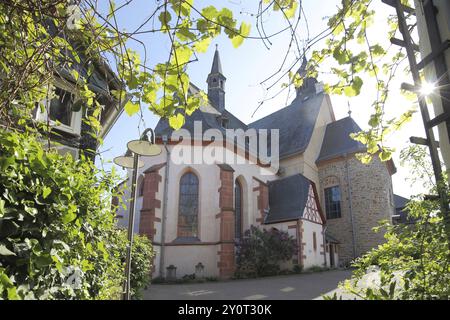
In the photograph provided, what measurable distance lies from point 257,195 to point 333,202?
299 inches

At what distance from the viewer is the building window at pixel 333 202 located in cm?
2383

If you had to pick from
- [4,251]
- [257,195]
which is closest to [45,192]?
[4,251]

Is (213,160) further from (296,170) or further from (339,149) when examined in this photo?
(339,149)

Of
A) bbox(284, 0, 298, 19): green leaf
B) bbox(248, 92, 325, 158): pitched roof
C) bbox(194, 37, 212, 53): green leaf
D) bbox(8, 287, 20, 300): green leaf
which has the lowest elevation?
bbox(8, 287, 20, 300): green leaf

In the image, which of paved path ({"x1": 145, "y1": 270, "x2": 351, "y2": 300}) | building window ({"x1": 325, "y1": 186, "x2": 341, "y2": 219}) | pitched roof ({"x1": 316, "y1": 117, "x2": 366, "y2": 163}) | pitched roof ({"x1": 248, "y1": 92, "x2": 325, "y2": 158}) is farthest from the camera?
pitched roof ({"x1": 248, "y1": 92, "x2": 325, "y2": 158})

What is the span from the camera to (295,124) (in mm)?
27016

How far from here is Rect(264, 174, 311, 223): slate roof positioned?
19094 millimetres

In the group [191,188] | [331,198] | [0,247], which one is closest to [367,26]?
[0,247]

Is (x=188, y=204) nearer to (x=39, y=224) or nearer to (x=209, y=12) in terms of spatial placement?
(x=39, y=224)

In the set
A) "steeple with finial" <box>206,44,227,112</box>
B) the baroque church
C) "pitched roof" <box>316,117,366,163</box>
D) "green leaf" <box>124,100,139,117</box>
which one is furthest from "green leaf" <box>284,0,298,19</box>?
"steeple with finial" <box>206,44,227,112</box>

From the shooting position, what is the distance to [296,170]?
2366 centimetres

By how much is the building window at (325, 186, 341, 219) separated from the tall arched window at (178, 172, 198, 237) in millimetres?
11916

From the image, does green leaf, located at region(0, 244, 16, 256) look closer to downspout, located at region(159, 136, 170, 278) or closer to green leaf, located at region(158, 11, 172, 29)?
green leaf, located at region(158, 11, 172, 29)

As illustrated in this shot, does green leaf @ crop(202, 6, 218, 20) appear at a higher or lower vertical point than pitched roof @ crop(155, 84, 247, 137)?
lower
